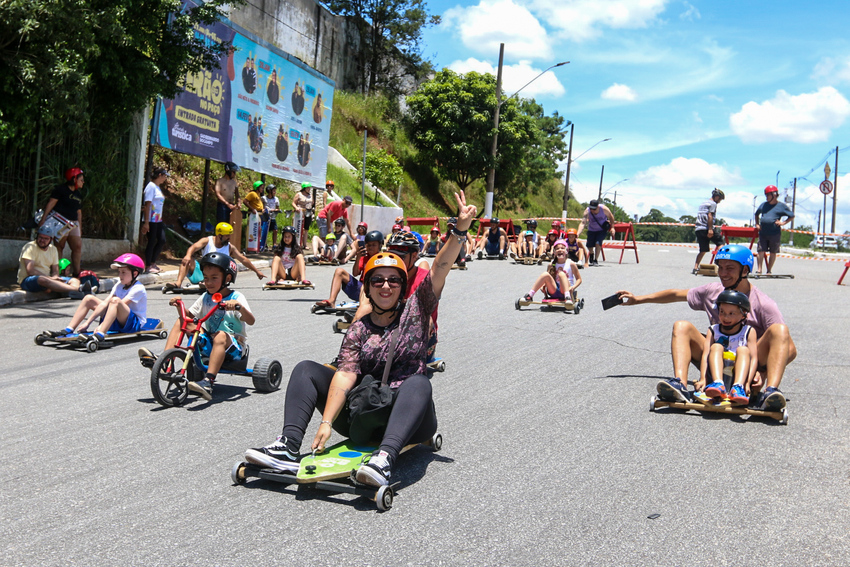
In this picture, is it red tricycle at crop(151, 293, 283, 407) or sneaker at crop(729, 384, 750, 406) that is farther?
red tricycle at crop(151, 293, 283, 407)

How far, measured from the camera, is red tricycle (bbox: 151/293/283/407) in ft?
19.8

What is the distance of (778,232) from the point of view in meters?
17.3

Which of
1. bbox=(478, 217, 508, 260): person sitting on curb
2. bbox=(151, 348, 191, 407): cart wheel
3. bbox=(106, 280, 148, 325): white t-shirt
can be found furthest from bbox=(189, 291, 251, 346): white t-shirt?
bbox=(478, 217, 508, 260): person sitting on curb

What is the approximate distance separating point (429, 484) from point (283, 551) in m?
1.19

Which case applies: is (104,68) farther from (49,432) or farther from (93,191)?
(49,432)

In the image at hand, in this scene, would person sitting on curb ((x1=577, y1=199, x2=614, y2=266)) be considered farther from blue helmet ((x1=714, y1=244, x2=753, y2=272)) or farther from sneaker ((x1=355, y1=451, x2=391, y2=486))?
sneaker ((x1=355, y1=451, x2=391, y2=486))

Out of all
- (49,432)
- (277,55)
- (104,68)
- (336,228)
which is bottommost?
(49,432)

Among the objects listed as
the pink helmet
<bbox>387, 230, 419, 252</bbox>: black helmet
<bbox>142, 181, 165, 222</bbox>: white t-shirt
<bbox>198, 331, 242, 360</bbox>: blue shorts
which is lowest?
<bbox>198, 331, 242, 360</bbox>: blue shorts

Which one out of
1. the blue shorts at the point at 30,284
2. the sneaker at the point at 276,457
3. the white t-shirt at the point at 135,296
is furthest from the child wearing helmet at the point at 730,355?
the blue shorts at the point at 30,284

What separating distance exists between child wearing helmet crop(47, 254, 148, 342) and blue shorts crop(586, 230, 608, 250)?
14.3 metres

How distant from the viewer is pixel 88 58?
12180 millimetres

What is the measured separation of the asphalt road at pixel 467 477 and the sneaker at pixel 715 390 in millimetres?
179

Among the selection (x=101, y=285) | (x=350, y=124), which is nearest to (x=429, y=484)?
(x=101, y=285)

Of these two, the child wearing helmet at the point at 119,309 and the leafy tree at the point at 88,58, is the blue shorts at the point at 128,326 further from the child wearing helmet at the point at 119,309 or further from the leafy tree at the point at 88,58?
the leafy tree at the point at 88,58
